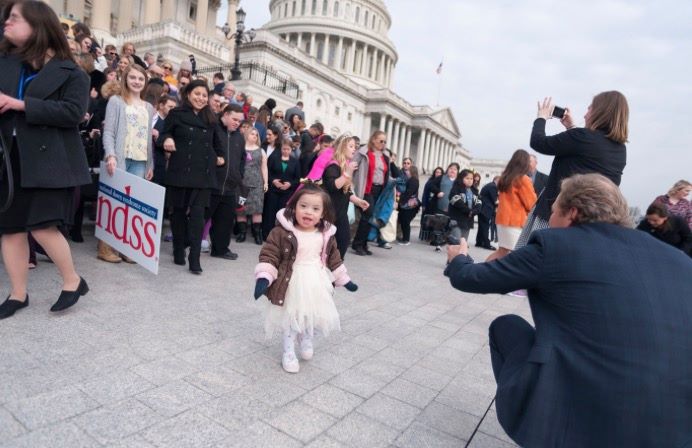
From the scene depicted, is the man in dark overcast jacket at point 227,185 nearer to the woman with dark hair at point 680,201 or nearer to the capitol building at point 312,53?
the woman with dark hair at point 680,201

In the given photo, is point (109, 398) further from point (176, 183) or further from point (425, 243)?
point (425, 243)

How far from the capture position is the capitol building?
80.6 feet

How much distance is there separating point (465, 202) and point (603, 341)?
7.73m

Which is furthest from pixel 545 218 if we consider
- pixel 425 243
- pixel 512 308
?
pixel 425 243

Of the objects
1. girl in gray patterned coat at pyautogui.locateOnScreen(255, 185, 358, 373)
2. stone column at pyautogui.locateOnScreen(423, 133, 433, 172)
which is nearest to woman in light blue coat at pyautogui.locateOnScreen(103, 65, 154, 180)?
girl in gray patterned coat at pyautogui.locateOnScreen(255, 185, 358, 373)

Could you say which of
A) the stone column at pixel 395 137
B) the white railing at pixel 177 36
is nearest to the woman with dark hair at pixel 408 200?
the white railing at pixel 177 36

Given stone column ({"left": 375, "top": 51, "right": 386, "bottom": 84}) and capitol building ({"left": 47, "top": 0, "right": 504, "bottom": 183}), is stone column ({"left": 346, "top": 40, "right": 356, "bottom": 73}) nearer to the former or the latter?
capitol building ({"left": 47, "top": 0, "right": 504, "bottom": 183})

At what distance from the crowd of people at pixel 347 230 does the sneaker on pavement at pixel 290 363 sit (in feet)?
0.16

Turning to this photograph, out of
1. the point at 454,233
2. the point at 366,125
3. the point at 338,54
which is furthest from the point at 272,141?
the point at 338,54

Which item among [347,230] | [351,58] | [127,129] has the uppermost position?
[351,58]

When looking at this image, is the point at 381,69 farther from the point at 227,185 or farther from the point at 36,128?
the point at 36,128

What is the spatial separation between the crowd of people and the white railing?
64.7 feet

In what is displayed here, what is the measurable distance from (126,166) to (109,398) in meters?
3.49

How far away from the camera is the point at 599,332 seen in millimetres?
1820
